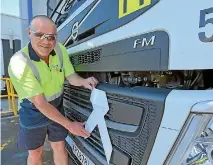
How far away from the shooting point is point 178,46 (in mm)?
928

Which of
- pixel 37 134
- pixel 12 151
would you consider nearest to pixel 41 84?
pixel 37 134

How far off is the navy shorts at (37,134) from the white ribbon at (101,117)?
0.66 m

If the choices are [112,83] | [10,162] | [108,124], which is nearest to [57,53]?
[112,83]

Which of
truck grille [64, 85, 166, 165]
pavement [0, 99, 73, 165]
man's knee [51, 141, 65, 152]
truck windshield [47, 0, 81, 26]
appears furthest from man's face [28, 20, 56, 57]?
pavement [0, 99, 73, 165]

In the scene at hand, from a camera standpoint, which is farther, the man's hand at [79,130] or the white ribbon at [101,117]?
the man's hand at [79,130]

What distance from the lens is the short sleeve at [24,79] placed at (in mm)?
1717

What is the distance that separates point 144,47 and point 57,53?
3.47 feet

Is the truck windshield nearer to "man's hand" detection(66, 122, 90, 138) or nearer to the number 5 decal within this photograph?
"man's hand" detection(66, 122, 90, 138)

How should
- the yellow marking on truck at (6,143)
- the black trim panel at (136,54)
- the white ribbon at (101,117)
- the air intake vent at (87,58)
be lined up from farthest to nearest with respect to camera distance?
the yellow marking on truck at (6,143)
the air intake vent at (87,58)
the white ribbon at (101,117)
the black trim panel at (136,54)

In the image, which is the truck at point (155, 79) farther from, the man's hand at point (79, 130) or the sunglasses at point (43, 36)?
the sunglasses at point (43, 36)

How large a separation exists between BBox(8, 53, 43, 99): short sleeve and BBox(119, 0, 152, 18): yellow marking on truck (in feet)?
2.65

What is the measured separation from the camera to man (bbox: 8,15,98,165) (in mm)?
1732

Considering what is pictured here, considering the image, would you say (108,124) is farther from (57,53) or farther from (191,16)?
(57,53)

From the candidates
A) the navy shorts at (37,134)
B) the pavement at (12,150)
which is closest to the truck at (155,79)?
the navy shorts at (37,134)
